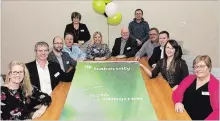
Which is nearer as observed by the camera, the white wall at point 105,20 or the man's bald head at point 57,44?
the man's bald head at point 57,44

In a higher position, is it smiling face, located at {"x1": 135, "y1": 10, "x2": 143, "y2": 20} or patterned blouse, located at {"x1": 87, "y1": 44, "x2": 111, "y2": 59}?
smiling face, located at {"x1": 135, "y1": 10, "x2": 143, "y2": 20}

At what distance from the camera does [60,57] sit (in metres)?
3.85

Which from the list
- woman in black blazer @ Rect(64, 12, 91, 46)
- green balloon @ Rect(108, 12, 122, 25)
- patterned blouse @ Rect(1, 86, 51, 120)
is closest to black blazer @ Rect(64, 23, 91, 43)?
woman in black blazer @ Rect(64, 12, 91, 46)

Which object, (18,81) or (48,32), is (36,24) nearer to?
(48,32)

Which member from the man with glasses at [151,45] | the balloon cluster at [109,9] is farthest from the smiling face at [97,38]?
the balloon cluster at [109,9]

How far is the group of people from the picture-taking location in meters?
2.34

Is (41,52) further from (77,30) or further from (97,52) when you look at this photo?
(77,30)

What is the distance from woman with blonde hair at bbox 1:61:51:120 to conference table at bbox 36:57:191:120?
10 cm

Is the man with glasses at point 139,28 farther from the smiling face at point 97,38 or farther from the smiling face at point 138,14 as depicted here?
the smiling face at point 97,38

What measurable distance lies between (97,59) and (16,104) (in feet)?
7.04

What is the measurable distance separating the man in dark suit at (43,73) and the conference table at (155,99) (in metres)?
0.09

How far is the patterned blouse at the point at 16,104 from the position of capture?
228 cm

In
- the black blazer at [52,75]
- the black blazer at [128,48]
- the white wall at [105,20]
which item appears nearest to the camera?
the black blazer at [52,75]

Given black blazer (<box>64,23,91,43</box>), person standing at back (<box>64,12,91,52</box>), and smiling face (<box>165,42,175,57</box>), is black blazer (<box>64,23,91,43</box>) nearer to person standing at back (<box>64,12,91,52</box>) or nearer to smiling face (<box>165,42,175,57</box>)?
person standing at back (<box>64,12,91,52</box>)
